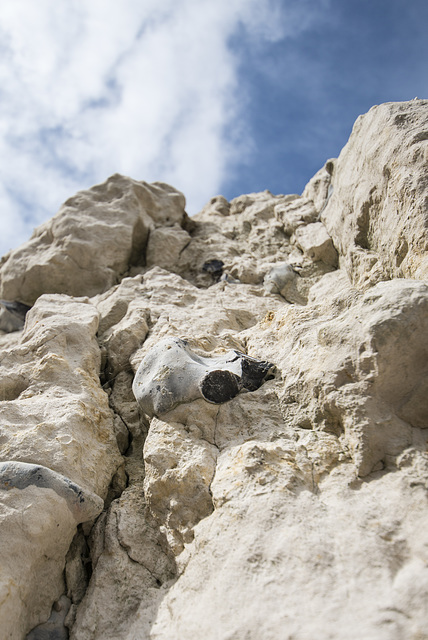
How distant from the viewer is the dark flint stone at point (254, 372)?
2.73 m

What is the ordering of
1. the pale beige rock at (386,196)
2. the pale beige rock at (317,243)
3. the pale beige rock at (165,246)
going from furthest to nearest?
the pale beige rock at (165,246) < the pale beige rock at (317,243) < the pale beige rock at (386,196)

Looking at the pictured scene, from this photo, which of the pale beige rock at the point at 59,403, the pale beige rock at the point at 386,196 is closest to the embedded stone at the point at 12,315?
the pale beige rock at the point at 59,403

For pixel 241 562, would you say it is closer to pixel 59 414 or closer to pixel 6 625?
pixel 6 625

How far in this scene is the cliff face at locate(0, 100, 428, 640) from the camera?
68.2 inches

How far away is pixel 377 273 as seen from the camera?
126 inches

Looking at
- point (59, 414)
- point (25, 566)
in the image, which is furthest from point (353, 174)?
point (25, 566)

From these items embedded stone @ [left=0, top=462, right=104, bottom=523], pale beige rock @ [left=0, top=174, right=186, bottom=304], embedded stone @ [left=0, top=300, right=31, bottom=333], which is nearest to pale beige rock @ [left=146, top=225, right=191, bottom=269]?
pale beige rock @ [left=0, top=174, right=186, bottom=304]

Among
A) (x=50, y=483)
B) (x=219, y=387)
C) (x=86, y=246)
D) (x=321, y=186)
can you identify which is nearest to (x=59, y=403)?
→ (x=50, y=483)

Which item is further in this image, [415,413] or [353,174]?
[353,174]

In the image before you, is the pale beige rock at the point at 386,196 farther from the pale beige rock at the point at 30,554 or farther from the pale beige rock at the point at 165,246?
the pale beige rock at the point at 30,554

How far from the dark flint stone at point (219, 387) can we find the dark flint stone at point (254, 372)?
0.23 ft

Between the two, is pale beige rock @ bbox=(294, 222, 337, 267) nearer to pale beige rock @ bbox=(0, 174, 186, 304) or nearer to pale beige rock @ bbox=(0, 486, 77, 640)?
pale beige rock @ bbox=(0, 174, 186, 304)

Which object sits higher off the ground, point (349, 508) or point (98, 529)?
point (349, 508)

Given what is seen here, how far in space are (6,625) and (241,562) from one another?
1.01 metres
